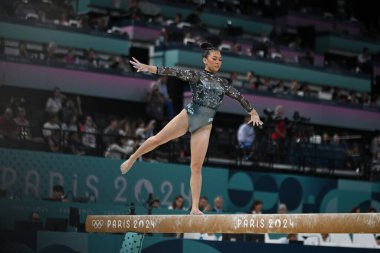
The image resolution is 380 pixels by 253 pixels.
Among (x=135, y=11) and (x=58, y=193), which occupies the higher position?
(x=135, y=11)

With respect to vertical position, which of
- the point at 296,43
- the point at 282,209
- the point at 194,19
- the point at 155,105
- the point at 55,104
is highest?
the point at 194,19

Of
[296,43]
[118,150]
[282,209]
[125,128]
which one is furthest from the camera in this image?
[296,43]

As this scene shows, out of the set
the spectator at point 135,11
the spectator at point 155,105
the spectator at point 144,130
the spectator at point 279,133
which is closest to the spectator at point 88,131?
the spectator at point 144,130

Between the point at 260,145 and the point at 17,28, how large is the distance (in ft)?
19.2

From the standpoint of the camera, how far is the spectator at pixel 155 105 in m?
17.7

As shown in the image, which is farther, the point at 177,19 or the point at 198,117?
the point at 177,19

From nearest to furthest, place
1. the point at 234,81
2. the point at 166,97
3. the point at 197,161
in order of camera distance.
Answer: the point at 197,161 → the point at 166,97 → the point at 234,81

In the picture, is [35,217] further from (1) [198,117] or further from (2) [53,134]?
(1) [198,117]

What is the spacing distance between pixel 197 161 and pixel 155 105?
8.49 m

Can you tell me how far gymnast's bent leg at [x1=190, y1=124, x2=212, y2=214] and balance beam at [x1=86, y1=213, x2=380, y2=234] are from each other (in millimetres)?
495

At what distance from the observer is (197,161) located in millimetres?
9289

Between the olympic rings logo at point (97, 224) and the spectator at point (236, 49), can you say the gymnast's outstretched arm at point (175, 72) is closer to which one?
the olympic rings logo at point (97, 224)

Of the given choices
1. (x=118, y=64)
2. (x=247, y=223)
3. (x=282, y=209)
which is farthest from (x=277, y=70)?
(x=247, y=223)

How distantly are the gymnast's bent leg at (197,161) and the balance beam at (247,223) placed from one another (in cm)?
50
